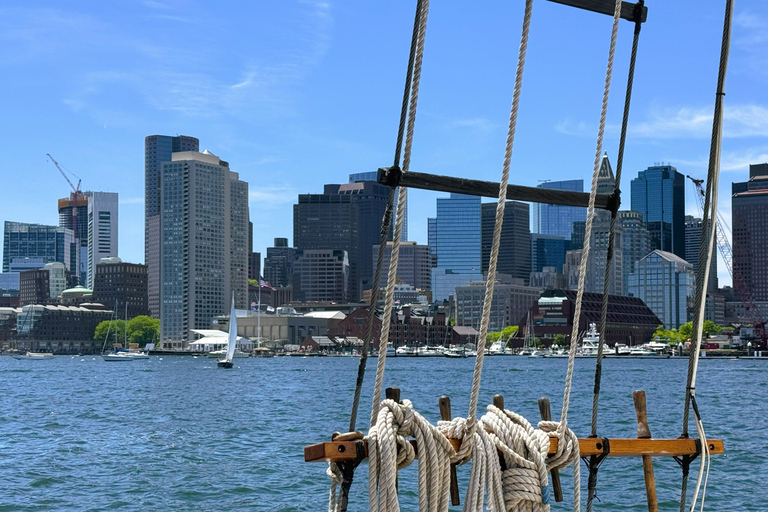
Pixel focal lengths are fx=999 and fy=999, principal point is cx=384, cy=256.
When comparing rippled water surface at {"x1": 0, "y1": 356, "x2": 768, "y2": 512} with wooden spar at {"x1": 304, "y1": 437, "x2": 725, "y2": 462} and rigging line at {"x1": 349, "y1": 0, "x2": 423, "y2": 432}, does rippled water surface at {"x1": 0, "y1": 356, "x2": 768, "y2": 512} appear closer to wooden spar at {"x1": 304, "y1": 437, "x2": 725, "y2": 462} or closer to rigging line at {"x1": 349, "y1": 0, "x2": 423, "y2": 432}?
wooden spar at {"x1": 304, "y1": 437, "x2": 725, "y2": 462}

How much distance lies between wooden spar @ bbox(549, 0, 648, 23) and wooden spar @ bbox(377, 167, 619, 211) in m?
1.53

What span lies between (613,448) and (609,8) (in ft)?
11.6

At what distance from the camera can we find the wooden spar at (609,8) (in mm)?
8039

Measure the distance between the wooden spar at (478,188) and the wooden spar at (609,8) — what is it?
5.01ft

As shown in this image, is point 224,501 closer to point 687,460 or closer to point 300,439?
point 300,439

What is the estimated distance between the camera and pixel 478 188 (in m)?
7.23

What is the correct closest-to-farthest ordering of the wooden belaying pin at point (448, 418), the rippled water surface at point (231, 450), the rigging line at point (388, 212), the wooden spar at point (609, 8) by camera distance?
the rigging line at point (388, 212) → the wooden belaying pin at point (448, 418) → the wooden spar at point (609, 8) → the rippled water surface at point (231, 450)

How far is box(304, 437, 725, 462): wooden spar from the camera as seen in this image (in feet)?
21.0

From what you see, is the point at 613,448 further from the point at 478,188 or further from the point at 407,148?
the point at 407,148

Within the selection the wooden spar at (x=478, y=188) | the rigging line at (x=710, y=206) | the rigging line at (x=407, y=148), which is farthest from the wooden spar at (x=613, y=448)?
the wooden spar at (x=478, y=188)

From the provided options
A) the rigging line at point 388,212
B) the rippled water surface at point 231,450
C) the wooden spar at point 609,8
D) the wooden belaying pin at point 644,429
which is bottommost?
the rippled water surface at point 231,450

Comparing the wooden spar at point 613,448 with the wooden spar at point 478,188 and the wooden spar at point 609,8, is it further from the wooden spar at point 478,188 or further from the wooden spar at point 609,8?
the wooden spar at point 609,8

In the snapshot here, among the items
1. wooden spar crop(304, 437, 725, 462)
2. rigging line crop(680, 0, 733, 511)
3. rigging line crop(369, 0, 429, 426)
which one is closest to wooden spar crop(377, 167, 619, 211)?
rigging line crop(369, 0, 429, 426)

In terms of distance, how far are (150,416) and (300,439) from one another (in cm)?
1693
